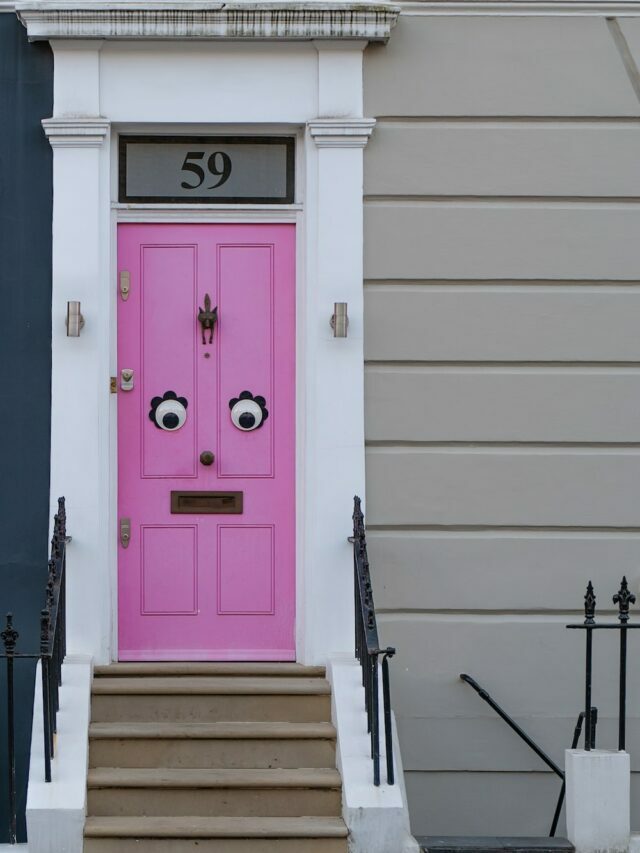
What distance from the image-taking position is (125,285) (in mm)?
6816

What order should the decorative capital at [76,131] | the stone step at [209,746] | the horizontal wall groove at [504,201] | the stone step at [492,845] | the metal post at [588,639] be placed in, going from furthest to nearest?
the horizontal wall groove at [504,201] → the decorative capital at [76,131] → the stone step at [209,746] → the metal post at [588,639] → the stone step at [492,845]

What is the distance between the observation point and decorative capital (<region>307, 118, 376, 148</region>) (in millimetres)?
6680

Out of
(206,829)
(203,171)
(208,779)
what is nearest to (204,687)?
(208,779)

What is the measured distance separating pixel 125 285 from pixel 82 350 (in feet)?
1.50

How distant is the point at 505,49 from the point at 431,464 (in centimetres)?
227

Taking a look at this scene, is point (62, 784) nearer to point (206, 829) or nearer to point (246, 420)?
point (206, 829)

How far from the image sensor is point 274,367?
687 centimetres

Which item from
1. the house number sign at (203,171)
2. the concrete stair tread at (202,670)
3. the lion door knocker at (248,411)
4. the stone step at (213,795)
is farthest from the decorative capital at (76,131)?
the stone step at (213,795)

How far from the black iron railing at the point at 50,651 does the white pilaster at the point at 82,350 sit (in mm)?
229

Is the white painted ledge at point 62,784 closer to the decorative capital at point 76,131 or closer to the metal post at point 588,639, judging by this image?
the metal post at point 588,639

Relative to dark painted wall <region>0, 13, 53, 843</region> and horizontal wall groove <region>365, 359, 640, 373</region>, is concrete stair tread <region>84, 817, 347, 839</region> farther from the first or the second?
horizontal wall groove <region>365, 359, 640, 373</region>

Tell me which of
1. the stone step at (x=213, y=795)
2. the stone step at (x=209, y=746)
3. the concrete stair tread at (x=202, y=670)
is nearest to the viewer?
the stone step at (x=213, y=795)

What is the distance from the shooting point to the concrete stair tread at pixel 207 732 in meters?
6.11

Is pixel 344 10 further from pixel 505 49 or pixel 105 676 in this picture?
pixel 105 676
